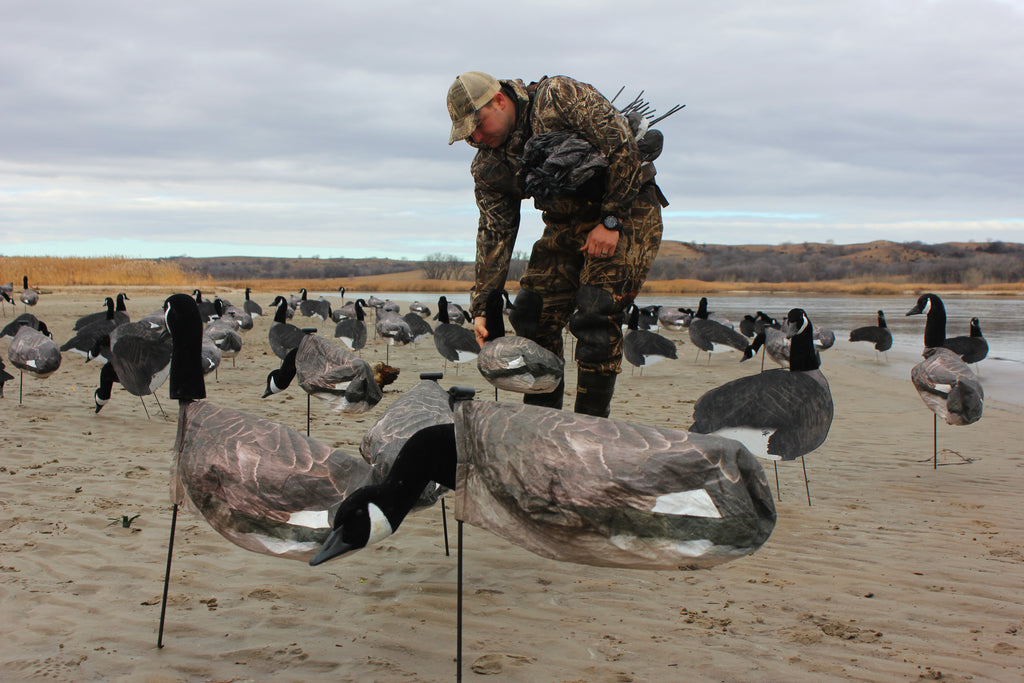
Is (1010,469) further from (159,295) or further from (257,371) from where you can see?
(159,295)

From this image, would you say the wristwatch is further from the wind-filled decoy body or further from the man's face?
the wind-filled decoy body

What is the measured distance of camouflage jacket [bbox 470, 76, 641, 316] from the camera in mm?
4133

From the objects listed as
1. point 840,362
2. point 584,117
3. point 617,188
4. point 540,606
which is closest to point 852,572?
point 540,606

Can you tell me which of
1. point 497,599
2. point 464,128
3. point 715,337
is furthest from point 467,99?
point 715,337

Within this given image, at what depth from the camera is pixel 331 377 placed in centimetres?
706

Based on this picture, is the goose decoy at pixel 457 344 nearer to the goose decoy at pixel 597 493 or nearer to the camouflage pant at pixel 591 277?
the camouflage pant at pixel 591 277

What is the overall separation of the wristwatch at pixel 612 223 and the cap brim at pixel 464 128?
37.8 inches

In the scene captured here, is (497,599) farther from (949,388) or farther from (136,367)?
(136,367)

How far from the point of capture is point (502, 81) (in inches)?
177

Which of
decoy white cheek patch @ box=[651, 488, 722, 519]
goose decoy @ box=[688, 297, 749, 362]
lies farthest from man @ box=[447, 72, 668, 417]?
goose decoy @ box=[688, 297, 749, 362]

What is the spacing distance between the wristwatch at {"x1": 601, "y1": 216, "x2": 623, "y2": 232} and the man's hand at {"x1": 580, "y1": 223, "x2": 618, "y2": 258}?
0.02 m

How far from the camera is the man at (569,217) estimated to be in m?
4.14

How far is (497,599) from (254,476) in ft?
5.32

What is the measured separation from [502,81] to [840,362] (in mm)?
16714
